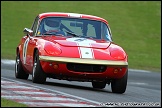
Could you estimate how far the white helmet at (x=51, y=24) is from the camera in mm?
12555

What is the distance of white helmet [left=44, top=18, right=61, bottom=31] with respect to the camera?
12.6 meters

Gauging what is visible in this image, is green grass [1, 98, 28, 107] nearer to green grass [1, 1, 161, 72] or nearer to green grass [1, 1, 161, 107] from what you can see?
green grass [1, 1, 161, 107]

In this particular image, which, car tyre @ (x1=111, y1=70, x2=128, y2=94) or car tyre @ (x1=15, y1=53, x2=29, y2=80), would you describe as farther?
car tyre @ (x1=15, y1=53, x2=29, y2=80)

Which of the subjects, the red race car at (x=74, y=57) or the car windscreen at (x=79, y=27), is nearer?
the red race car at (x=74, y=57)

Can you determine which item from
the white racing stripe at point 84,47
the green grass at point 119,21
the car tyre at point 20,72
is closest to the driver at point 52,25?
the white racing stripe at point 84,47

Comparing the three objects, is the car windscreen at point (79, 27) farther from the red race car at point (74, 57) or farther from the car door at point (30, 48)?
the car door at point (30, 48)

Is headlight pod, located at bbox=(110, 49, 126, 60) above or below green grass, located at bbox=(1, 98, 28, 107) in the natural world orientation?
above

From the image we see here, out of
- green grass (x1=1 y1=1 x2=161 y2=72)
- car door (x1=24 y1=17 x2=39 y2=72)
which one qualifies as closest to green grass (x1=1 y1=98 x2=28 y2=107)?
car door (x1=24 y1=17 x2=39 y2=72)

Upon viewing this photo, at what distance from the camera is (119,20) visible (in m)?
46.0

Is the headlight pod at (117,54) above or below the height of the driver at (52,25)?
below

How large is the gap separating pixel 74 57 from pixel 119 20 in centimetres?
3511

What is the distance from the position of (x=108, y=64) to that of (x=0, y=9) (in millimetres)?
33214

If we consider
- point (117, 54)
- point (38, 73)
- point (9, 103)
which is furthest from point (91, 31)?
point (9, 103)

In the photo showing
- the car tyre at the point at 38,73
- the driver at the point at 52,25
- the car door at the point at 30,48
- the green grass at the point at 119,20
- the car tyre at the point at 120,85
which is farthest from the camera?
the green grass at the point at 119,20
